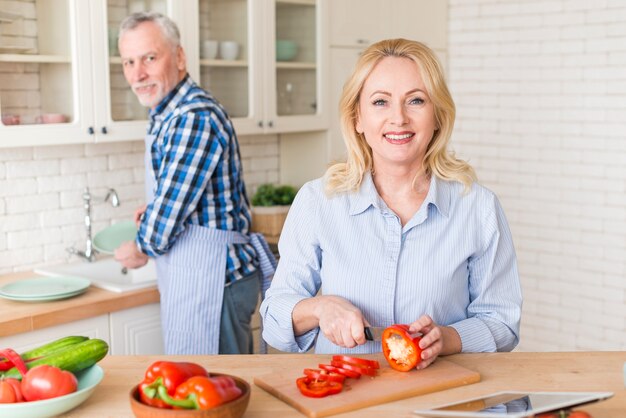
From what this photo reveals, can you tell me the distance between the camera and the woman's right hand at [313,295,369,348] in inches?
85.8

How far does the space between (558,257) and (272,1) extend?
2.20m

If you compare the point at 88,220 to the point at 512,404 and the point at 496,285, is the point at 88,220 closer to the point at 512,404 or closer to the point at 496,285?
the point at 496,285

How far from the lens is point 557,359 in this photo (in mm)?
2305

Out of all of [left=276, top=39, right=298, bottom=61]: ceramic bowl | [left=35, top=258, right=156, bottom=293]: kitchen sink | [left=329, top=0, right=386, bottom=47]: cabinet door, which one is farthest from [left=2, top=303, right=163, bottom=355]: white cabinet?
[left=329, top=0, right=386, bottom=47]: cabinet door

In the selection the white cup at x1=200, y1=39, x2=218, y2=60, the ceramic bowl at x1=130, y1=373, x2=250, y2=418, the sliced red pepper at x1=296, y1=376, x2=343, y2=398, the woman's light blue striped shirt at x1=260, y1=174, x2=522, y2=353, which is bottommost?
the sliced red pepper at x1=296, y1=376, x2=343, y2=398

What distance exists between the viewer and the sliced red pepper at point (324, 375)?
2.03 metres

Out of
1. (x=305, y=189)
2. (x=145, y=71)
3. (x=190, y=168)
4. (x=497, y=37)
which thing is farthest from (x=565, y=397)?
(x=497, y=37)

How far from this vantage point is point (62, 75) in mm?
3691

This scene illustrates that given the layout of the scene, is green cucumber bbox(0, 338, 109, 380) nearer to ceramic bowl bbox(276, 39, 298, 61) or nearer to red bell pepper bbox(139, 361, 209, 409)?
red bell pepper bbox(139, 361, 209, 409)

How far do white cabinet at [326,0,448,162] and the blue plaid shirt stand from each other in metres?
1.40

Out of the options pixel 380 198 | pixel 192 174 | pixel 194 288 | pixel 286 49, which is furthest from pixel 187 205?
pixel 286 49

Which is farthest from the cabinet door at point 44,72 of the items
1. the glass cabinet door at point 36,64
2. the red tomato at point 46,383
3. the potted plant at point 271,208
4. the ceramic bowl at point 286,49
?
the red tomato at point 46,383

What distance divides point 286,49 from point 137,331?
1755mm

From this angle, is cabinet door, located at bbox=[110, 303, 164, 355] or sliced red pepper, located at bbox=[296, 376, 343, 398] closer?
sliced red pepper, located at bbox=[296, 376, 343, 398]
